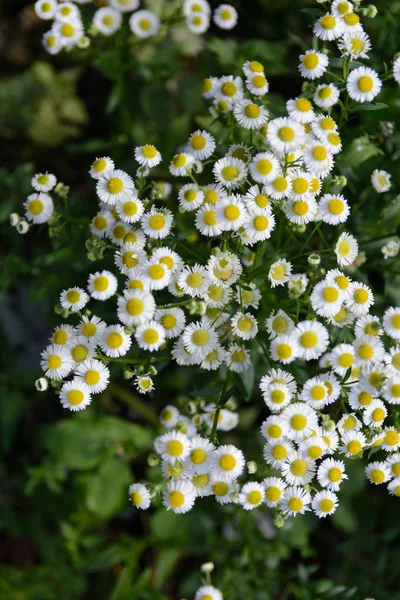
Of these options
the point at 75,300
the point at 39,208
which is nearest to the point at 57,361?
the point at 75,300

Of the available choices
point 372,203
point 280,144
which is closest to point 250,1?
point 372,203

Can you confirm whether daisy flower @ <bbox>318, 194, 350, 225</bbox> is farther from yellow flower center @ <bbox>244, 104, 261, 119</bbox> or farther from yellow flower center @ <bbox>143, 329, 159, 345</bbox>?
yellow flower center @ <bbox>143, 329, 159, 345</bbox>

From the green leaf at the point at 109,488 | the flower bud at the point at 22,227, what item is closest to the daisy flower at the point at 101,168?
the flower bud at the point at 22,227

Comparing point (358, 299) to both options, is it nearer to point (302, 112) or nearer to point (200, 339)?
point (200, 339)

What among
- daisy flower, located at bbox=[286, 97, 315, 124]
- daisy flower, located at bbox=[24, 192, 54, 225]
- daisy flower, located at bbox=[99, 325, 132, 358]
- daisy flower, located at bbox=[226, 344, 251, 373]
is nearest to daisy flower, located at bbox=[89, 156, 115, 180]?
daisy flower, located at bbox=[24, 192, 54, 225]

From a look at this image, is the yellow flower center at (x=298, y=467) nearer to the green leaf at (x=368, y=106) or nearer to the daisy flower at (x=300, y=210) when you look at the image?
the daisy flower at (x=300, y=210)

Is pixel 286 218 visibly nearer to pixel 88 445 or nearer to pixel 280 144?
pixel 280 144

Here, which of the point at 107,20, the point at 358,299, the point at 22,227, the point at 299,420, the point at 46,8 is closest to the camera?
the point at 299,420

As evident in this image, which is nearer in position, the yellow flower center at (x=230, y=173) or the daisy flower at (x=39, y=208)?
the yellow flower center at (x=230, y=173)
